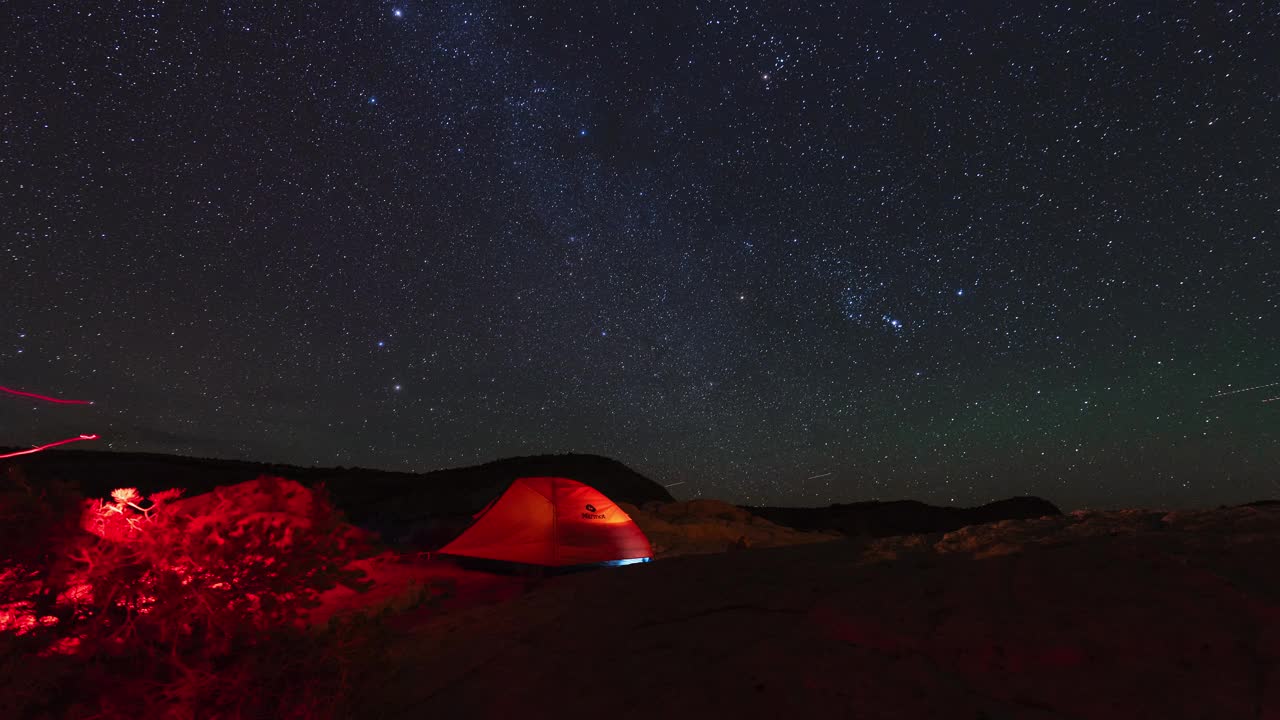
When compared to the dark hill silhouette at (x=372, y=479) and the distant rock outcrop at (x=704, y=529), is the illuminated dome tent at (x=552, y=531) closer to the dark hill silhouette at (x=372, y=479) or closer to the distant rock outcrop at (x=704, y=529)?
the distant rock outcrop at (x=704, y=529)

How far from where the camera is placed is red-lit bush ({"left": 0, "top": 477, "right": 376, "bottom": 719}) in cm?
414

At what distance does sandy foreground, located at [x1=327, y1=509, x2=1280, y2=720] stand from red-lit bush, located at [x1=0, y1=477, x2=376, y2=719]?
3.19 ft

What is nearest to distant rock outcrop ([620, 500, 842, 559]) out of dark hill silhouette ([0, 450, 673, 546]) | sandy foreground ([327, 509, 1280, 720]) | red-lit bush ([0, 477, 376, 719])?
sandy foreground ([327, 509, 1280, 720])

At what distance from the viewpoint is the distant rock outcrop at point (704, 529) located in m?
14.6

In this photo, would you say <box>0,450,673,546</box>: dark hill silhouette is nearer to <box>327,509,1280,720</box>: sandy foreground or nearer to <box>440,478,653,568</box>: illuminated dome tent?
<box>440,478,653,568</box>: illuminated dome tent

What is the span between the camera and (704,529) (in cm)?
1756

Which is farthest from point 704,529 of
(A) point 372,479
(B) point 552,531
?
(A) point 372,479

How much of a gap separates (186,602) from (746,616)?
188 inches

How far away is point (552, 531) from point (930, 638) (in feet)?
27.9

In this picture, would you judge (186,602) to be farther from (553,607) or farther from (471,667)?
(553,607)

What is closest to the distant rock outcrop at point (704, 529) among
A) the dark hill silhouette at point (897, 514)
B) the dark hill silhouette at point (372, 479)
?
the dark hill silhouette at point (372, 479)

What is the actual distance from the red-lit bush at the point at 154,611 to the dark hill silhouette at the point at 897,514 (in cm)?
3178

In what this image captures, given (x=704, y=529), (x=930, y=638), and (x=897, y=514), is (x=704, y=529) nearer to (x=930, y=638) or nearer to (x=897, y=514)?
(x=930, y=638)

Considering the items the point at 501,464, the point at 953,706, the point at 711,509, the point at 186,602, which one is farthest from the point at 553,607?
the point at 501,464
